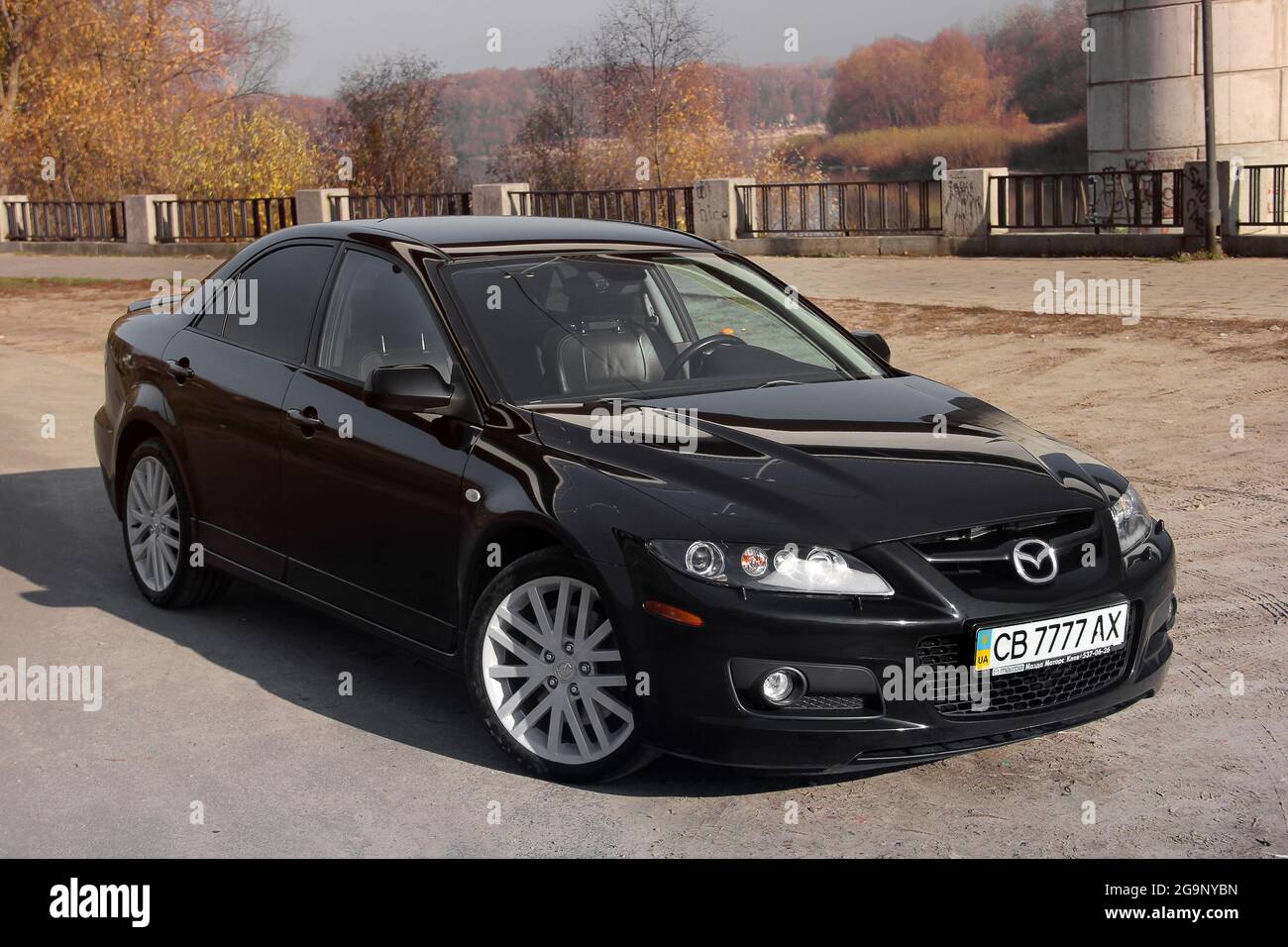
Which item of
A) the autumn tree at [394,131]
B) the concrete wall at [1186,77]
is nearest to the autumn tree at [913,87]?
the autumn tree at [394,131]

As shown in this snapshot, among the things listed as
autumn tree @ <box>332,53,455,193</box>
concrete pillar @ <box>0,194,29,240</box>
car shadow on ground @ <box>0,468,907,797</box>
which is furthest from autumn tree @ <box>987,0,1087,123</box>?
car shadow on ground @ <box>0,468,907,797</box>

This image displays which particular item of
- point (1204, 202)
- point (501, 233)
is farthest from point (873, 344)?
point (1204, 202)

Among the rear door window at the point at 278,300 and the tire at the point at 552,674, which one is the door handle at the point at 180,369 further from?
the tire at the point at 552,674

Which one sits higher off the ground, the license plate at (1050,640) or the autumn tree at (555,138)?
the autumn tree at (555,138)

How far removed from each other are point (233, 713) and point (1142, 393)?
9147 millimetres

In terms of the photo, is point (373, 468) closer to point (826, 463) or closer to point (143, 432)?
point (826, 463)

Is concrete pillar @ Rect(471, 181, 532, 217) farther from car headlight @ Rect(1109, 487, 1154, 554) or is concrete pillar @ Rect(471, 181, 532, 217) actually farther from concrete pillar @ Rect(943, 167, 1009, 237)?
car headlight @ Rect(1109, 487, 1154, 554)

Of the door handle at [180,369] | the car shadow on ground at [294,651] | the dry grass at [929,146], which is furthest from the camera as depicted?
the dry grass at [929,146]

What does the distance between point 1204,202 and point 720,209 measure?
907 centimetres

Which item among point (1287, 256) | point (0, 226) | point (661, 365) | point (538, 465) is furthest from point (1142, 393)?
point (0, 226)

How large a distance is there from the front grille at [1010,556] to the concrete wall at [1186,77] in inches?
1193

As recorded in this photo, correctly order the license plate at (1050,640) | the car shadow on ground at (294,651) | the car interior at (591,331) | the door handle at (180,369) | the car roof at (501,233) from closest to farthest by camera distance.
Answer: the license plate at (1050,640), the car shadow on ground at (294,651), the car interior at (591,331), the car roof at (501,233), the door handle at (180,369)

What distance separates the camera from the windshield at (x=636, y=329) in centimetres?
550

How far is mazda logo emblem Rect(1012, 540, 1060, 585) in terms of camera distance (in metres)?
4.52
